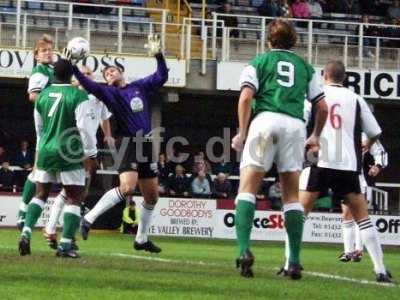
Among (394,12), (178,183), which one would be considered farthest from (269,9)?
(178,183)

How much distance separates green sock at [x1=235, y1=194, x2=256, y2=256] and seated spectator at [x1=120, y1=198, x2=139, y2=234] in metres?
13.8

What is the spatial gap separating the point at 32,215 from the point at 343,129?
10.3 feet

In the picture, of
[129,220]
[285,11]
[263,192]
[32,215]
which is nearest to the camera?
[32,215]

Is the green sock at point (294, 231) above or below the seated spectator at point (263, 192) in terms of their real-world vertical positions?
below

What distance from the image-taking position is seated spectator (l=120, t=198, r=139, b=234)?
23.7 m

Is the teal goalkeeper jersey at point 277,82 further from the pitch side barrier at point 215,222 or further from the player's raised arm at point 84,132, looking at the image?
the pitch side barrier at point 215,222

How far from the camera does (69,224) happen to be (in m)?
12.0

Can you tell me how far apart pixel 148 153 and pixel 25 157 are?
1414cm

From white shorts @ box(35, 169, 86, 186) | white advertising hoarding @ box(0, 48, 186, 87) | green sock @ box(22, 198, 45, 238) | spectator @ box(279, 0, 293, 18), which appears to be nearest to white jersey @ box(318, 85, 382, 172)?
white shorts @ box(35, 169, 86, 186)

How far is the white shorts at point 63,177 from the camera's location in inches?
472

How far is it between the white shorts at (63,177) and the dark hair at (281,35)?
2811 mm

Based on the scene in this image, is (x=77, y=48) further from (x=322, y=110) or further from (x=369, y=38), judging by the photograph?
(x=369, y=38)

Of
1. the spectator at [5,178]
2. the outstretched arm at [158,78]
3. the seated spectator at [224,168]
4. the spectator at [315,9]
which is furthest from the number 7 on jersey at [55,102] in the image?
the spectator at [315,9]

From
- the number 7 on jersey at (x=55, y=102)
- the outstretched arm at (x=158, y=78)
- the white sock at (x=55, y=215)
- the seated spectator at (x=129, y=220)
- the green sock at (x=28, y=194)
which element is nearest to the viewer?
the number 7 on jersey at (x=55, y=102)
